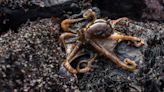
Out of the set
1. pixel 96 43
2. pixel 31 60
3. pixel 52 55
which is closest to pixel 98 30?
pixel 96 43

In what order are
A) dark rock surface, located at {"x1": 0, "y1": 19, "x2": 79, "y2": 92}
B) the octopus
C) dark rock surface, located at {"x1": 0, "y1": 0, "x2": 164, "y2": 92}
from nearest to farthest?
dark rock surface, located at {"x1": 0, "y1": 19, "x2": 79, "y2": 92}, dark rock surface, located at {"x1": 0, "y1": 0, "x2": 164, "y2": 92}, the octopus

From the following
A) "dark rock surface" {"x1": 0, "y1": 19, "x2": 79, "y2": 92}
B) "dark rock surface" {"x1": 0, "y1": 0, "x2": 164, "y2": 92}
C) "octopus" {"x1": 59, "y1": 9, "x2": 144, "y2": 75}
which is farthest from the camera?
"octopus" {"x1": 59, "y1": 9, "x2": 144, "y2": 75}

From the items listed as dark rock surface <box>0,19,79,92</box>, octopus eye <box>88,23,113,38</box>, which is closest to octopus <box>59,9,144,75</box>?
octopus eye <box>88,23,113,38</box>

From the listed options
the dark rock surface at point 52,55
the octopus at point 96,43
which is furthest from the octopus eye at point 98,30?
the dark rock surface at point 52,55

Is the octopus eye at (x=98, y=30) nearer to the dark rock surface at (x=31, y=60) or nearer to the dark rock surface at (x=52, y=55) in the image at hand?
the dark rock surface at (x=52, y=55)

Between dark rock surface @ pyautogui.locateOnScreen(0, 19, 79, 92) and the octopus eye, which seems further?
the octopus eye

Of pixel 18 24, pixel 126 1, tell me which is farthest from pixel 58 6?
pixel 126 1

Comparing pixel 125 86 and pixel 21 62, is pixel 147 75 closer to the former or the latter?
pixel 125 86

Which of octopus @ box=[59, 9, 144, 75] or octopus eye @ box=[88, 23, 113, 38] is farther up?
octopus eye @ box=[88, 23, 113, 38]

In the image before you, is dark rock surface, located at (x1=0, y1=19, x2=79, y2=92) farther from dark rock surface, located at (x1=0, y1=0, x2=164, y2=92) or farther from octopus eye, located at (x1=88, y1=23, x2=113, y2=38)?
Result: octopus eye, located at (x1=88, y1=23, x2=113, y2=38)
